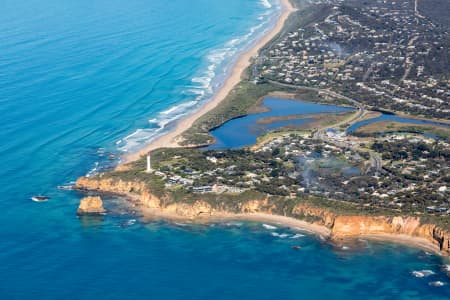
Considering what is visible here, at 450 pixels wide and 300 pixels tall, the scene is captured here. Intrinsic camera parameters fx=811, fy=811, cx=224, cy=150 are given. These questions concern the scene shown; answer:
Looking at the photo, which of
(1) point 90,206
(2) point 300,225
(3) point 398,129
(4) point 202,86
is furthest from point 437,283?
(4) point 202,86

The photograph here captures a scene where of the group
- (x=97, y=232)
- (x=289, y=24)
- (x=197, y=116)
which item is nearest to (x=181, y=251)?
(x=97, y=232)

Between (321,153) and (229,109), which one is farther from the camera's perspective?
(229,109)

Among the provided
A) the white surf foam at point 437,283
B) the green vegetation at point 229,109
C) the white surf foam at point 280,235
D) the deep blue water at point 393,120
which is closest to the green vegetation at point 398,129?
the deep blue water at point 393,120

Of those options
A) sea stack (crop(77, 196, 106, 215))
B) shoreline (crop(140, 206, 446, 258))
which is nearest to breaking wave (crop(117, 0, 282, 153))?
sea stack (crop(77, 196, 106, 215))

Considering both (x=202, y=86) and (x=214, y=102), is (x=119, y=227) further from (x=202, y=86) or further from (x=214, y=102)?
(x=202, y=86)

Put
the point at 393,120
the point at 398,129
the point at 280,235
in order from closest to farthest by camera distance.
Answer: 1. the point at 280,235
2. the point at 398,129
3. the point at 393,120
